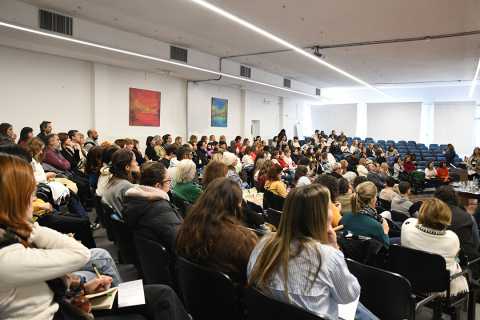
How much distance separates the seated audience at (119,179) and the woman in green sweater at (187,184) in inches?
20.0

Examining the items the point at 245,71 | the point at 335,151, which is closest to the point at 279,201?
the point at 335,151

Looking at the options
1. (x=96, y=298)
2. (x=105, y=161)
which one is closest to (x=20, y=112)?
(x=105, y=161)

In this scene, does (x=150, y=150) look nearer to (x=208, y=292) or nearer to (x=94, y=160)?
(x=94, y=160)

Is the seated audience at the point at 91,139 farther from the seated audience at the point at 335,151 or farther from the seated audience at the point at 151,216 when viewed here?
the seated audience at the point at 335,151

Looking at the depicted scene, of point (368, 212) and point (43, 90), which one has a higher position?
point (43, 90)

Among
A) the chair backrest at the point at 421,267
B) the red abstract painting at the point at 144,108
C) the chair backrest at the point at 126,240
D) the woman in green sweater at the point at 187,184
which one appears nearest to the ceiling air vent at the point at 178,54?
the red abstract painting at the point at 144,108

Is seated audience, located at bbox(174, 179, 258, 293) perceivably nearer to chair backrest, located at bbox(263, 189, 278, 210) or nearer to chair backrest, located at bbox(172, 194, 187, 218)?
chair backrest, located at bbox(172, 194, 187, 218)

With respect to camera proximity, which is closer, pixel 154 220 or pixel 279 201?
pixel 154 220

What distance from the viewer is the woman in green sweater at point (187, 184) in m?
3.38

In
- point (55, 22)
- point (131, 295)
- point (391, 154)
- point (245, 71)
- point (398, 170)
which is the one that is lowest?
point (398, 170)

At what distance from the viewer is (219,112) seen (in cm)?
1320

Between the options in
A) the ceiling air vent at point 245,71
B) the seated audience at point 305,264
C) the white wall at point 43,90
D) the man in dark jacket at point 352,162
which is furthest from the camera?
the ceiling air vent at point 245,71

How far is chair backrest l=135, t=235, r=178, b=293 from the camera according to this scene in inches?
75.4

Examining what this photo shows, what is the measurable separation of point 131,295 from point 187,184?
1.96 m
